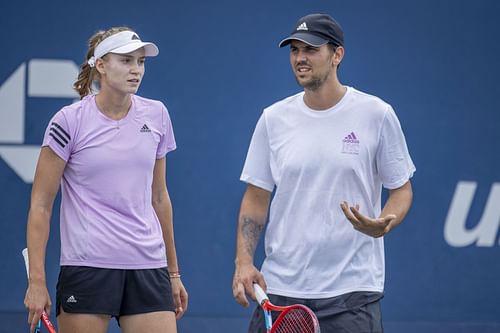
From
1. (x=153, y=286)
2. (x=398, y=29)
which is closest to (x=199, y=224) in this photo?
(x=398, y=29)

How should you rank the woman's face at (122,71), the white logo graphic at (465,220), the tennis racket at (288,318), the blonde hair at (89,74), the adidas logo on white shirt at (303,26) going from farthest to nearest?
the white logo graphic at (465,220) → the blonde hair at (89,74) → the woman's face at (122,71) → the adidas logo on white shirt at (303,26) → the tennis racket at (288,318)

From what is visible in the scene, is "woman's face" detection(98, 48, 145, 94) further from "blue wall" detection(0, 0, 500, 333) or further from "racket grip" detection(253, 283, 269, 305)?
"blue wall" detection(0, 0, 500, 333)

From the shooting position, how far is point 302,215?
415 cm

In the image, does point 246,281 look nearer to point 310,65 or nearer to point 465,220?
point 310,65

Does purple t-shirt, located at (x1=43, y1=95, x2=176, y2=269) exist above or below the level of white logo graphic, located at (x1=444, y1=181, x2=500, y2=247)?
above

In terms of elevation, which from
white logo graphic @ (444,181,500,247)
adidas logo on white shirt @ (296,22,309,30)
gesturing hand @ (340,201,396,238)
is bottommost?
white logo graphic @ (444,181,500,247)

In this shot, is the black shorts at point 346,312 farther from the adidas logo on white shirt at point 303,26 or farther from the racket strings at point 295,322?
the adidas logo on white shirt at point 303,26

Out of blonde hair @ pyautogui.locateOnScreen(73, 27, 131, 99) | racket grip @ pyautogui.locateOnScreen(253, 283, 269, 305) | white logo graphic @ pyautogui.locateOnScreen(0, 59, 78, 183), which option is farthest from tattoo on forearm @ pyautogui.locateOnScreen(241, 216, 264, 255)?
white logo graphic @ pyautogui.locateOnScreen(0, 59, 78, 183)

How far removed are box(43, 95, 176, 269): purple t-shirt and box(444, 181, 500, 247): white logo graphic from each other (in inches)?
103

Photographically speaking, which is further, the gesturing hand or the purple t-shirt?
the purple t-shirt

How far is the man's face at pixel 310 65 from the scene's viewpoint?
13.8 ft

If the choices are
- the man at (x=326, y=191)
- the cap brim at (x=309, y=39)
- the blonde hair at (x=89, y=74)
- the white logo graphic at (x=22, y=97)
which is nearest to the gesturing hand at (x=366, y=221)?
the man at (x=326, y=191)

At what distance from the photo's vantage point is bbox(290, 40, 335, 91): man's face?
4207 mm

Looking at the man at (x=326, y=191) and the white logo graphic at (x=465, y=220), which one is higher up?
the man at (x=326, y=191)
